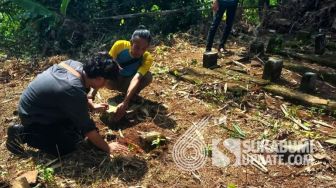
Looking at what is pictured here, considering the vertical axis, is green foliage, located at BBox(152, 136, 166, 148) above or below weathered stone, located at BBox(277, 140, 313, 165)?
above

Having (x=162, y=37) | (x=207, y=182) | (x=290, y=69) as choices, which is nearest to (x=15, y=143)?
(x=207, y=182)

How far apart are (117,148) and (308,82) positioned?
9.70 feet

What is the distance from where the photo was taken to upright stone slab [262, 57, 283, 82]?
19.5ft

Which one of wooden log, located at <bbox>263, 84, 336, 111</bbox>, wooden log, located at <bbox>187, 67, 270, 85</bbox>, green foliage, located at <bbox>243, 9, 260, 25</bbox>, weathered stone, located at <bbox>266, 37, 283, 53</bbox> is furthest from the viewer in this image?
green foliage, located at <bbox>243, 9, 260, 25</bbox>

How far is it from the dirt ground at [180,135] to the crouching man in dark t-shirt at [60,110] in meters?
0.19

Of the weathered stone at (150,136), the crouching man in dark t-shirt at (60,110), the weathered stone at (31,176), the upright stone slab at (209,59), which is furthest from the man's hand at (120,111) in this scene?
the upright stone slab at (209,59)

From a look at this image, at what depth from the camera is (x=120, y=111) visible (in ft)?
16.4

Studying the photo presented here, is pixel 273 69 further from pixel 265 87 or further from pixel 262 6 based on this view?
pixel 262 6

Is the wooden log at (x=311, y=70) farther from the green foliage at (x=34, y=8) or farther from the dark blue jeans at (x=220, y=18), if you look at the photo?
the green foliage at (x=34, y=8)

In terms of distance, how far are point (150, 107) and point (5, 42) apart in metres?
5.73

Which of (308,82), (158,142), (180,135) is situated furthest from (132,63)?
(308,82)

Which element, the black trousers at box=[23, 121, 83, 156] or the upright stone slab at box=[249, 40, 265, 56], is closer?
the black trousers at box=[23, 121, 83, 156]

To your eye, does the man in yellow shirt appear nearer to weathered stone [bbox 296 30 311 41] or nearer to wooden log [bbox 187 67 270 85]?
wooden log [bbox 187 67 270 85]

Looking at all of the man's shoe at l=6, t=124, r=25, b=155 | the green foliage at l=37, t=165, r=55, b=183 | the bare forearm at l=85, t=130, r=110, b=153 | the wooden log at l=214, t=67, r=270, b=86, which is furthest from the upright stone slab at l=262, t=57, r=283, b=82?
the man's shoe at l=6, t=124, r=25, b=155
